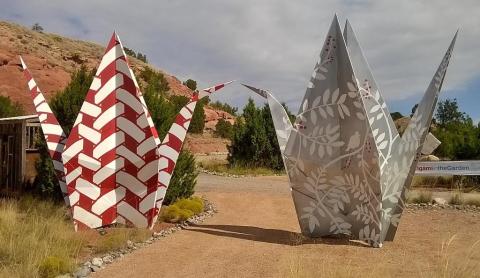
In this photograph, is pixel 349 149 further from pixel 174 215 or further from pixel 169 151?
pixel 174 215

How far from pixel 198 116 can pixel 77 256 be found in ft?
130

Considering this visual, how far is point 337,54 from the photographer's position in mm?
8789

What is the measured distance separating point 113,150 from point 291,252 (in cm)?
439

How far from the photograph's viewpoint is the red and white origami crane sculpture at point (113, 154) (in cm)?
989

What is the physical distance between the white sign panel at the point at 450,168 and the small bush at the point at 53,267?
15.6 metres

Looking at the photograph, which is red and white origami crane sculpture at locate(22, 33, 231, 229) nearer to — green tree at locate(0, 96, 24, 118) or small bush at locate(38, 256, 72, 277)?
small bush at locate(38, 256, 72, 277)

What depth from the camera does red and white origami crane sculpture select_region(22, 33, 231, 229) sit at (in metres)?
9.89

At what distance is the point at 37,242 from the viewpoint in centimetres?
765

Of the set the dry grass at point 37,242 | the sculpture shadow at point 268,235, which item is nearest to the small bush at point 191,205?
the sculpture shadow at point 268,235

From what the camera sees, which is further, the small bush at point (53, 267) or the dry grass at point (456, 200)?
the dry grass at point (456, 200)

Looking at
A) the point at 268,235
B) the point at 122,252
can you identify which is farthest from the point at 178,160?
the point at 122,252

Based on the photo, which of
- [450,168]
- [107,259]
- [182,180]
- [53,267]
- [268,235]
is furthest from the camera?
[450,168]

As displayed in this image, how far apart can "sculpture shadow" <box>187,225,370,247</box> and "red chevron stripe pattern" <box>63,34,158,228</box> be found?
1.39 meters

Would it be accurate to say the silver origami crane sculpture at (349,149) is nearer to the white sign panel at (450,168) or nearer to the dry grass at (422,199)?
the dry grass at (422,199)
